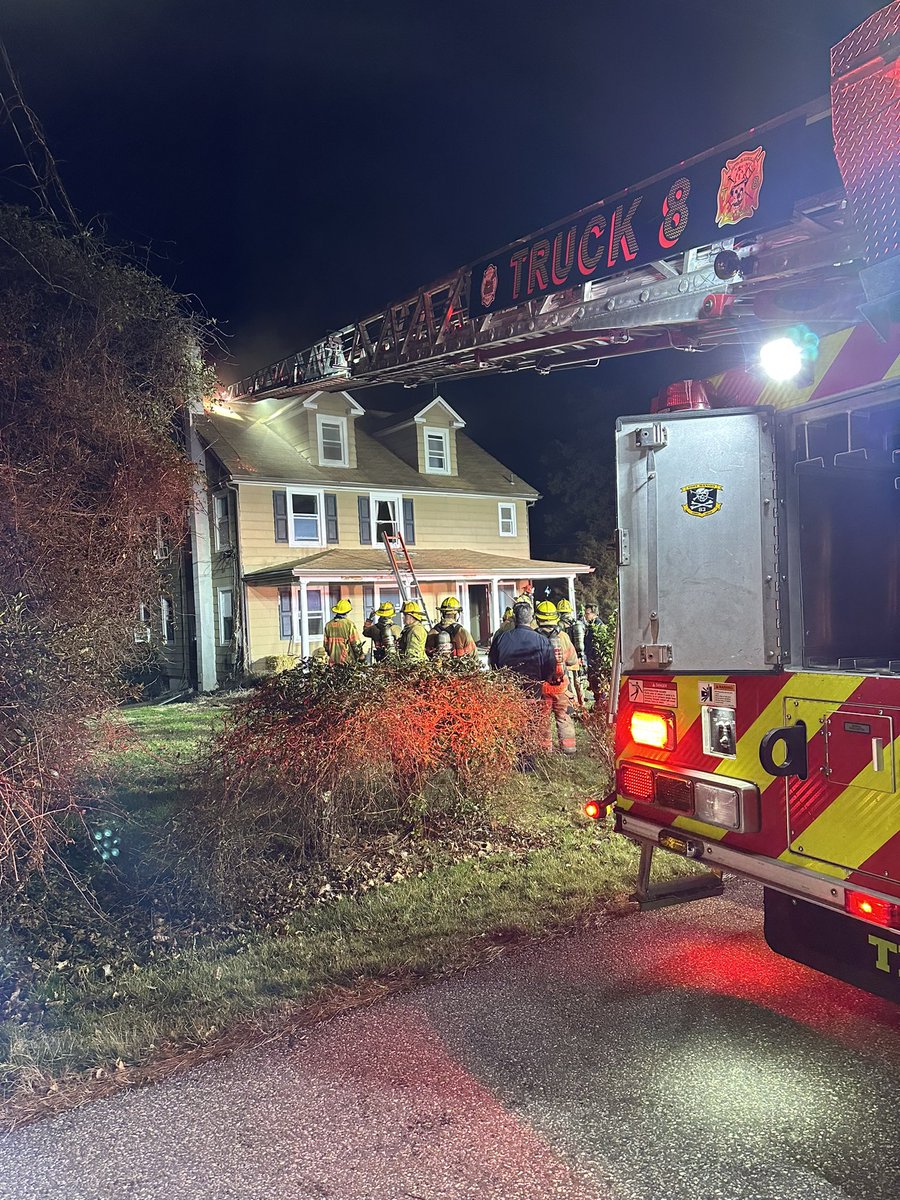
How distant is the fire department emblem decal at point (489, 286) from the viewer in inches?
265

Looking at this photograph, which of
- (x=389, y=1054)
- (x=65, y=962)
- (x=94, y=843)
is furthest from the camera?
(x=94, y=843)

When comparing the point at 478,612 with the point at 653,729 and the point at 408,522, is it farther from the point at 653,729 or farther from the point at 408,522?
the point at 653,729

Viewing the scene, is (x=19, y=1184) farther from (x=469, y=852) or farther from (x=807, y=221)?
(x=807, y=221)

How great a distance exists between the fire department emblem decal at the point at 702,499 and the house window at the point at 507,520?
77.3 feet

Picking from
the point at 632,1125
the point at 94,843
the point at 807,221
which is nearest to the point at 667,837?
the point at 632,1125

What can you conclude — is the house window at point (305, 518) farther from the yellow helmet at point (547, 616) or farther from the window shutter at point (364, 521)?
the yellow helmet at point (547, 616)

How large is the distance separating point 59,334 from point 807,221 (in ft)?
14.1

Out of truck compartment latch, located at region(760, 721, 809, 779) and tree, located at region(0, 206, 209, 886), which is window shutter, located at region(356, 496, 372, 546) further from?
truck compartment latch, located at region(760, 721, 809, 779)

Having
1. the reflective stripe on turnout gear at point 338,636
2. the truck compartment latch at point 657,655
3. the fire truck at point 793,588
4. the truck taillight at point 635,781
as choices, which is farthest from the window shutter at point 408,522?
the truck compartment latch at point 657,655

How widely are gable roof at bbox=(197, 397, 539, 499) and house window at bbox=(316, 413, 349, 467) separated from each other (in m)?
0.28

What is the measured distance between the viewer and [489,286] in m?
6.82

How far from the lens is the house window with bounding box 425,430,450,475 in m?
25.7

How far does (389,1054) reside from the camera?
10.4 feet

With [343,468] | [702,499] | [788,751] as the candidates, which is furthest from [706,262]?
[343,468]
